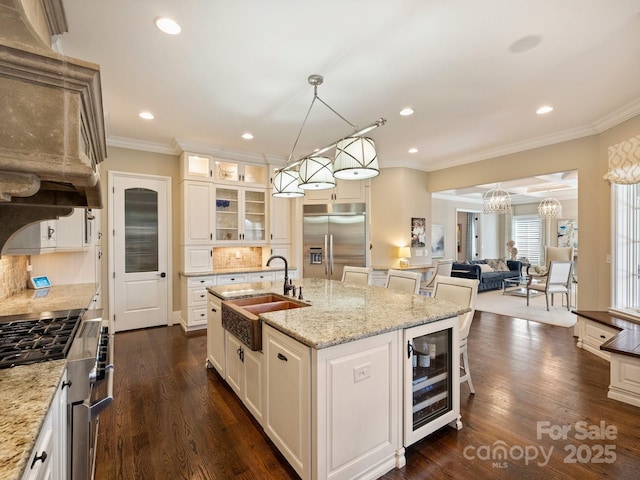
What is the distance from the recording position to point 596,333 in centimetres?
358

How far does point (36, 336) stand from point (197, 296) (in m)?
3.08

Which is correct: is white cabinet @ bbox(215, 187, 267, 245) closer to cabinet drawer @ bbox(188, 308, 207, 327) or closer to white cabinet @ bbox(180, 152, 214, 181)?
white cabinet @ bbox(180, 152, 214, 181)

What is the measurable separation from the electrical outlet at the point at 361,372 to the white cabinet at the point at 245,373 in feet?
2.34

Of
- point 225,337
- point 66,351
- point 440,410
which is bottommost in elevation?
point 440,410

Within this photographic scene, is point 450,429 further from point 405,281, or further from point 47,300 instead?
point 47,300

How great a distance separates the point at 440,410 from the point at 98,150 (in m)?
2.53

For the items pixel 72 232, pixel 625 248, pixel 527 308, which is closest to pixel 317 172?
pixel 72 232

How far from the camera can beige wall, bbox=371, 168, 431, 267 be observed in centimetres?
586

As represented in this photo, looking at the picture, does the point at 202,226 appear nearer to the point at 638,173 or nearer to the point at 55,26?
the point at 55,26

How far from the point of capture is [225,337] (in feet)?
8.88

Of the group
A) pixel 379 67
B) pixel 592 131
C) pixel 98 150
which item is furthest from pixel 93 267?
pixel 592 131

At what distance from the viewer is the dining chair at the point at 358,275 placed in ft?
12.1

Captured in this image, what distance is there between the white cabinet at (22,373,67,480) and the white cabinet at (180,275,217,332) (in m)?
3.36

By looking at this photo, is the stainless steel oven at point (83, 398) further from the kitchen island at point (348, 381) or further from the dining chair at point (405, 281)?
the dining chair at point (405, 281)
